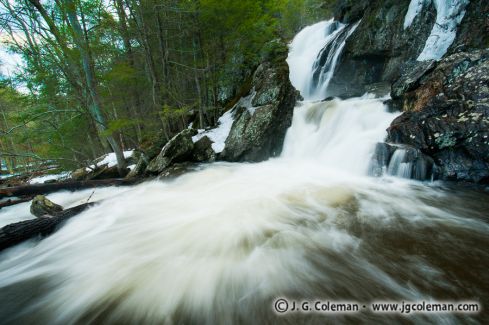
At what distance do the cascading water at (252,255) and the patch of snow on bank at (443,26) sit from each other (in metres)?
6.35

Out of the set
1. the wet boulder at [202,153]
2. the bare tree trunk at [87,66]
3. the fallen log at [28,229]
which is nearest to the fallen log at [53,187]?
the bare tree trunk at [87,66]

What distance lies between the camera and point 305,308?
2041 millimetres

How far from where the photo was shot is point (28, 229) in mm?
3178

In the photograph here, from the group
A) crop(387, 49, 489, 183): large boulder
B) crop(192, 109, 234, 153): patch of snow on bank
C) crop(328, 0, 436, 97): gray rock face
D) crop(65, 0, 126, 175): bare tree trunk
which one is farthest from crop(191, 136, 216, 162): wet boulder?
crop(328, 0, 436, 97): gray rock face

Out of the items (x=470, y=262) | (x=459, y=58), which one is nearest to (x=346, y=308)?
(x=470, y=262)

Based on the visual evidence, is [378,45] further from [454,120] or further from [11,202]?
[11,202]

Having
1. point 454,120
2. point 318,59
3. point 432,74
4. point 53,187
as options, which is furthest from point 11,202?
point 318,59

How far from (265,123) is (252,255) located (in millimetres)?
5566

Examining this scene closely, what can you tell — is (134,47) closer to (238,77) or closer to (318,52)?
(238,77)

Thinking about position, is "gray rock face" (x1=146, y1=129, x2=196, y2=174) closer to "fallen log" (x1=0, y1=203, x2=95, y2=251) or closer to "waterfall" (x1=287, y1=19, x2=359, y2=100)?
"fallen log" (x1=0, y1=203, x2=95, y2=251)

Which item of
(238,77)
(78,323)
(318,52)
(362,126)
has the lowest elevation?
(78,323)

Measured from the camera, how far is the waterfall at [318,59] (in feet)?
37.7

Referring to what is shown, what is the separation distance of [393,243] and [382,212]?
1.00 meters

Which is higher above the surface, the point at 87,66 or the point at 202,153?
the point at 87,66
